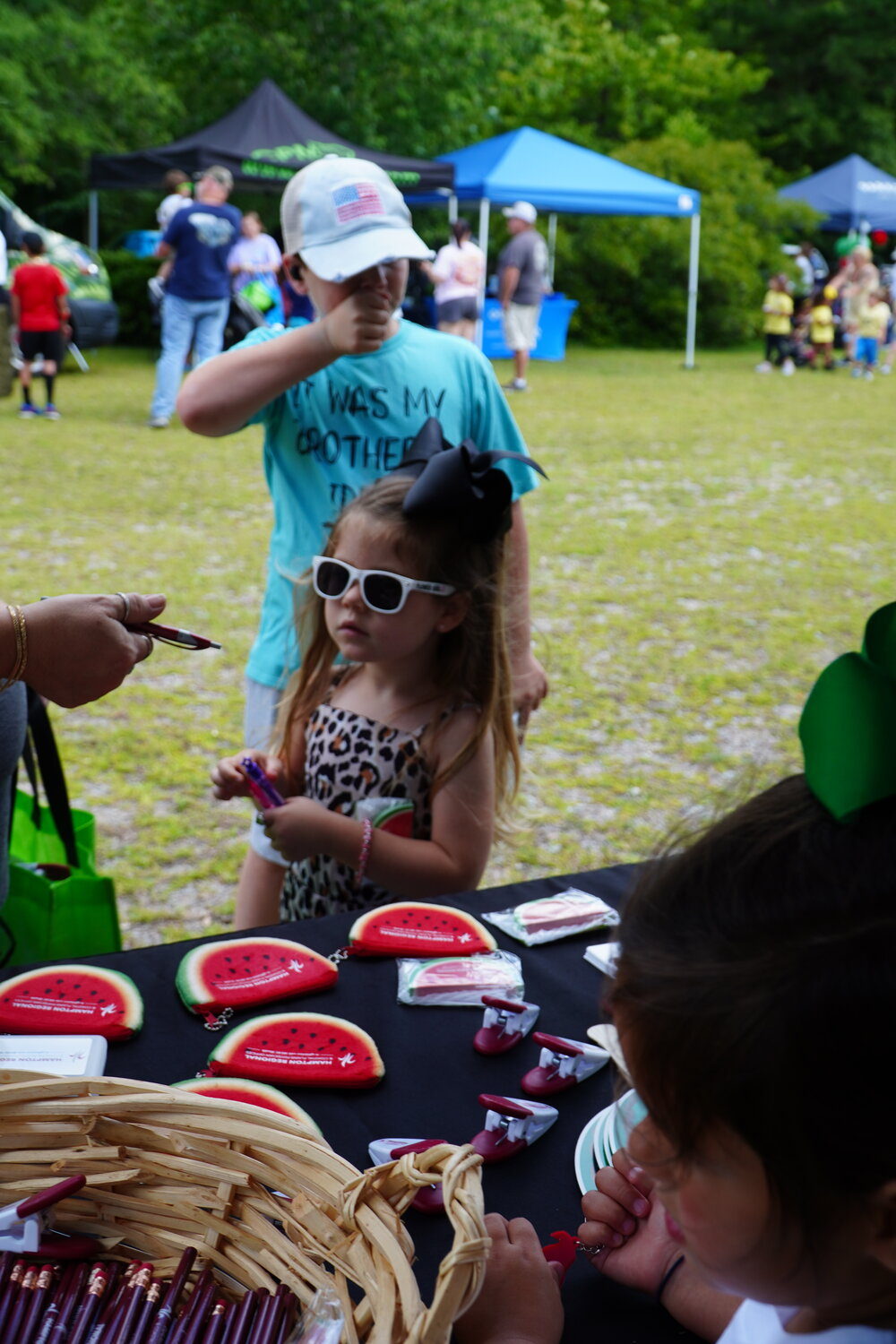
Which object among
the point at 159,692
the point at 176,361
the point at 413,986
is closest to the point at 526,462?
the point at 413,986

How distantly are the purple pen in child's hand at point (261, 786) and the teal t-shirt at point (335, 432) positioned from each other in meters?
0.52

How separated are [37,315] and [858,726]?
11.8 metres

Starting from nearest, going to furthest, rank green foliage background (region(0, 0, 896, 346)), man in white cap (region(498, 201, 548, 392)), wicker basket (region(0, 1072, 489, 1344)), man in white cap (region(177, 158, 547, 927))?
wicker basket (region(0, 1072, 489, 1344))
man in white cap (region(177, 158, 547, 927))
man in white cap (region(498, 201, 548, 392))
green foliage background (region(0, 0, 896, 346))

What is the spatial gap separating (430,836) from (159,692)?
3064mm

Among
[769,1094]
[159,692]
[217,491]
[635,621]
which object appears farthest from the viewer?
[217,491]

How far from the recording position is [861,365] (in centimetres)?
1855

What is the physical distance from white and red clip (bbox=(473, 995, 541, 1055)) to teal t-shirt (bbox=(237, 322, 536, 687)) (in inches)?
46.5

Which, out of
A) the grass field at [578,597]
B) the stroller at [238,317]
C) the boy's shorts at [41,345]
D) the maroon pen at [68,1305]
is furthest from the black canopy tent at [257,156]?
the maroon pen at [68,1305]

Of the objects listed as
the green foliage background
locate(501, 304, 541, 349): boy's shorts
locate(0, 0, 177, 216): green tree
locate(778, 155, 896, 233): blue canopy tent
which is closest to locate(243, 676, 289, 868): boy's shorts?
locate(501, 304, 541, 349): boy's shorts

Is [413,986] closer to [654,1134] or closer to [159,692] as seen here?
[654,1134]

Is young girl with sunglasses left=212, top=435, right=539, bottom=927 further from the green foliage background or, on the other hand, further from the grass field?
the green foliage background

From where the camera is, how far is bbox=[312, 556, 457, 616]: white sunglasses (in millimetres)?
2115

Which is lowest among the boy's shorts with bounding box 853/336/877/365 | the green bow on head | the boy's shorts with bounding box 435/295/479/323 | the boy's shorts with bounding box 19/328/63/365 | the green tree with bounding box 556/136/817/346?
the green bow on head

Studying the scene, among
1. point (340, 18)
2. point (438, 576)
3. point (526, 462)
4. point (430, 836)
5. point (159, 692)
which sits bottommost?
point (159, 692)
